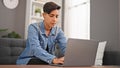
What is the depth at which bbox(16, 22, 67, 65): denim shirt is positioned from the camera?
1617mm

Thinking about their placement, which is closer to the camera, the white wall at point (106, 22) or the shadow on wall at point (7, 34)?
the white wall at point (106, 22)

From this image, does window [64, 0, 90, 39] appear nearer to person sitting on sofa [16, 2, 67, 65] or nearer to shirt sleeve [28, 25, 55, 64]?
person sitting on sofa [16, 2, 67, 65]

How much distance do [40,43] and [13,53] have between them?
127cm

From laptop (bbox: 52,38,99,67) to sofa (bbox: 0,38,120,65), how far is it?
132 cm

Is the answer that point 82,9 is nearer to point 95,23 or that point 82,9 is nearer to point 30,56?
point 95,23

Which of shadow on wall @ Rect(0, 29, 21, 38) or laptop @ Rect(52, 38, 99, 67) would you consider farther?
shadow on wall @ Rect(0, 29, 21, 38)

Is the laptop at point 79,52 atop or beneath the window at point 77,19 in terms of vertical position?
beneath

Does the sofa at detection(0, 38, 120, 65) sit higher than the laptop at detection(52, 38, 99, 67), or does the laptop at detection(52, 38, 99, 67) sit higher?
the laptop at detection(52, 38, 99, 67)

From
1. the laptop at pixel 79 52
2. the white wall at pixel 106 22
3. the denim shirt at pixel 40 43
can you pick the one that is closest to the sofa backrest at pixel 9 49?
the denim shirt at pixel 40 43

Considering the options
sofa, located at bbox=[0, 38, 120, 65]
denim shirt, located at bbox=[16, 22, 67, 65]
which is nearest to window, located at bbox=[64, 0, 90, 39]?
sofa, located at bbox=[0, 38, 120, 65]

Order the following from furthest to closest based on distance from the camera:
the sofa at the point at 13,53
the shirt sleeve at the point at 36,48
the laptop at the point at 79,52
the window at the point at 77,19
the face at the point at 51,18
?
the window at the point at 77,19 < the sofa at the point at 13,53 < the face at the point at 51,18 < the shirt sleeve at the point at 36,48 < the laptop at the point at 79,52

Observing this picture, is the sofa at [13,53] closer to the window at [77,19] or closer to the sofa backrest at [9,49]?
the sofa backrest at [9,49]

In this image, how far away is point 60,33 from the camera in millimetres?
2020

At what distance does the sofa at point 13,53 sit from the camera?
8.90 ft
